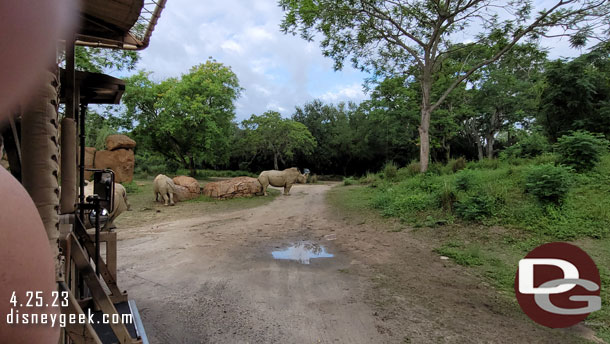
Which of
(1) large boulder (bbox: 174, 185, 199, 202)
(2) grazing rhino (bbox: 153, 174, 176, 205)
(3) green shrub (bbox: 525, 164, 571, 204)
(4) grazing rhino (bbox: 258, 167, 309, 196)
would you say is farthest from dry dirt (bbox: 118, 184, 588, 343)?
(4) grazing rhino (bbox: 258, 167, 309, 196)

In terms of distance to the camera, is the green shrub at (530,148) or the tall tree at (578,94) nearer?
the tall tree at (578,94)

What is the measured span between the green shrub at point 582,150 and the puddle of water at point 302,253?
6.94 meters

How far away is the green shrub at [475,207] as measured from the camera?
693 cm

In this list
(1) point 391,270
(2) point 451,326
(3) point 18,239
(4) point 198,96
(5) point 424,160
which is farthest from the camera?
(4) point 198,96

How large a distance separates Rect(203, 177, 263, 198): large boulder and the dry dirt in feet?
20.0

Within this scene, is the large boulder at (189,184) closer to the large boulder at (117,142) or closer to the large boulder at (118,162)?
the large boulder at (118,162)

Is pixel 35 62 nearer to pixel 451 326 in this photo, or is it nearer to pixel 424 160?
pixel 451 326

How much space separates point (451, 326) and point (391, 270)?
167 centimetres

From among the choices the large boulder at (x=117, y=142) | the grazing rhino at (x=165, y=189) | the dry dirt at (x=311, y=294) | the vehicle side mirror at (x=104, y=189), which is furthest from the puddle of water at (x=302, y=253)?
the large boulder at (x=117, y=142)

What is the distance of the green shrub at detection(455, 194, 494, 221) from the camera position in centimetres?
693

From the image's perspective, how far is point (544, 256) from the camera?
485cm

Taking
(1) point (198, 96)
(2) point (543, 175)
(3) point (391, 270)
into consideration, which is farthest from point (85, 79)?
(1) point (198, 96)

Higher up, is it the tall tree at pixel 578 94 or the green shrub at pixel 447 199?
the tall tree at pixel 578 94

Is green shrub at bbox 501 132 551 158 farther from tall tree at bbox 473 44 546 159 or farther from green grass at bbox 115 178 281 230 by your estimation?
green grass at bbox 115 178 281 230
